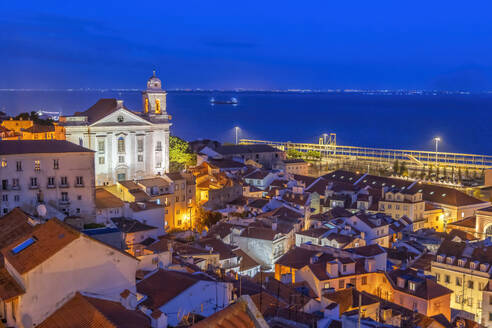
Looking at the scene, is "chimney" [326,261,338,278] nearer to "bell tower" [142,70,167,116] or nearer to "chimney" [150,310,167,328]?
"chimney" [150,310,167,328]

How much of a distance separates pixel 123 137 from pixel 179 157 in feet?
35.3

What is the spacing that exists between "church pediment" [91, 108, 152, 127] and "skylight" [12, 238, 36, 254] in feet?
94.6

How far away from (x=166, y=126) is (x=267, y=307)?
28.4 meters

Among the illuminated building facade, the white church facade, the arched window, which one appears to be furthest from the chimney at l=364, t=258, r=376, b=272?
the illuminated building facade

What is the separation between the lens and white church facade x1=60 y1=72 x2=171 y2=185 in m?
38.3

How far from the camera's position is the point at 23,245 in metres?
10.4

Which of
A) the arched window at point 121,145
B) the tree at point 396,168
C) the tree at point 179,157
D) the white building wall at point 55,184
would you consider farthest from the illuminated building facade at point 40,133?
the tree at point 396,168

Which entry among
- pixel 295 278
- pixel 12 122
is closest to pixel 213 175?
pixel 12 122

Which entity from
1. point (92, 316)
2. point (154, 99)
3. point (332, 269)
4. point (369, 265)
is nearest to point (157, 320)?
point (92, 316)

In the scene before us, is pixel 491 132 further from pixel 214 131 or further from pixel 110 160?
pixel 110 160

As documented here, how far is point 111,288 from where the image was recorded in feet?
35.0

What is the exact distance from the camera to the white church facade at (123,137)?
38344 millimetres

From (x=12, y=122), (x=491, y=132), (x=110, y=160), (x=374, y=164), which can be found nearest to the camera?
(x=110, y=160)

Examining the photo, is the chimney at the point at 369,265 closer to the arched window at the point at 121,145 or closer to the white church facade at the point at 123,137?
the white church facade at the point at 123,137
